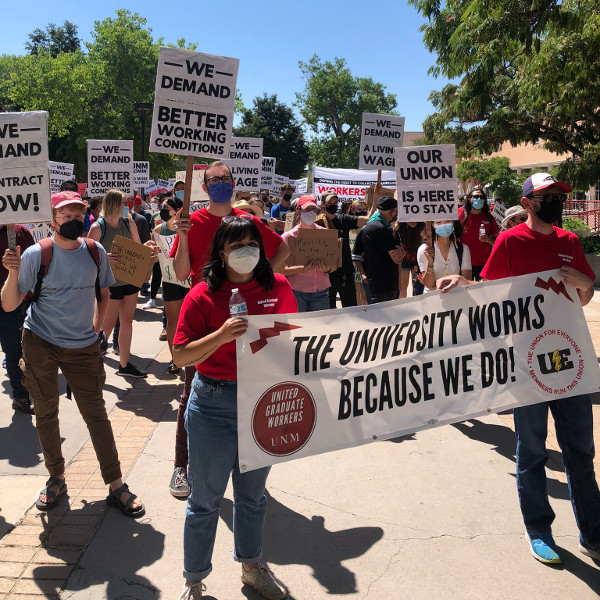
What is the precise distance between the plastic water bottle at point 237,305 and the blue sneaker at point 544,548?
85.8 inches

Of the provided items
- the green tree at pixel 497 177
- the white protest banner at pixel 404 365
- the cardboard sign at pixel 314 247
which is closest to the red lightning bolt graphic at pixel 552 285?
the white protest banner at pixel 404 365

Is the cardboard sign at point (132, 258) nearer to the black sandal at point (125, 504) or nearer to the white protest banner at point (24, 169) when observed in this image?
Result: the white protest banner at point (24, 169)

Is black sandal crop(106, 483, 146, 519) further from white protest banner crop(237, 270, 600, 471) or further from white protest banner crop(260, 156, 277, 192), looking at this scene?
white protest banner crop(260, 156, 277, 192)

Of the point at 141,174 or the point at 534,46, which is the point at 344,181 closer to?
the point at 141,174

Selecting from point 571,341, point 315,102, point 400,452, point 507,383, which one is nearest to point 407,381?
point 507,383

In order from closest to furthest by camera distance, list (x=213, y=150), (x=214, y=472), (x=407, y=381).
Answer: (x=214, y=472)
(x=407, y=381)
(x=213, y=150)

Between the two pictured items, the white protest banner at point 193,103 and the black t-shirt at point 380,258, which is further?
the black t-shirt at point 380,258

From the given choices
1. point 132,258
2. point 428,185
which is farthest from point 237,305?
point 132,258

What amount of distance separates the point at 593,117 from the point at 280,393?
14.8 metres

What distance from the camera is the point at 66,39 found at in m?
70.6

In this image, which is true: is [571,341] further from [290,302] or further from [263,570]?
[263,570]

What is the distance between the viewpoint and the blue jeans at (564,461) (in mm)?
3607

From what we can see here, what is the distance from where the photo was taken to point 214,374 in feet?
10.2

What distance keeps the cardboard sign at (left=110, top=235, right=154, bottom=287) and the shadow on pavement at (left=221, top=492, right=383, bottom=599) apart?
355 centimetres
